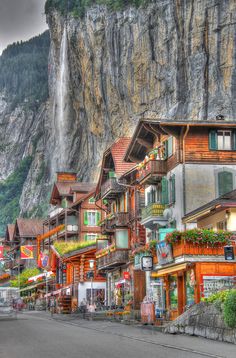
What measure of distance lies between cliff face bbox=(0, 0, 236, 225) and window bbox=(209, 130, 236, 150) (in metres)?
34.6

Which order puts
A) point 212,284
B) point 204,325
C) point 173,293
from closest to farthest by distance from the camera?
1. point 204,325
2. point 212,284
3. point 173,293

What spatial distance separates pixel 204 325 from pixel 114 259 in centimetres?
3010

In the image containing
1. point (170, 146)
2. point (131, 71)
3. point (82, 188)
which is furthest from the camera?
point (131, 71)

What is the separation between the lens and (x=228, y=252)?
1151 inches

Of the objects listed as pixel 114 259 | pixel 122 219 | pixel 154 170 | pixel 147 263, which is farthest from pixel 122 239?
pixel 147 263

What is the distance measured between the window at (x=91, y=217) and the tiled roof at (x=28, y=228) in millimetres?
31885

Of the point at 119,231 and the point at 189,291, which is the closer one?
the point at 189,291

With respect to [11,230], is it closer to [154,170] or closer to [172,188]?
[154,170]

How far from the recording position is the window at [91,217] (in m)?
81.8

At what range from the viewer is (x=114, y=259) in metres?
55.7

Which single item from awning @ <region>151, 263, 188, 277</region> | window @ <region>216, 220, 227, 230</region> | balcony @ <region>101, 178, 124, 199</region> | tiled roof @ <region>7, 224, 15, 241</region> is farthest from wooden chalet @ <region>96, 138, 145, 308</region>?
tiled roof @ <region>7, 224, 15, 241</region>

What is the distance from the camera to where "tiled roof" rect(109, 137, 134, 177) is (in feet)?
192

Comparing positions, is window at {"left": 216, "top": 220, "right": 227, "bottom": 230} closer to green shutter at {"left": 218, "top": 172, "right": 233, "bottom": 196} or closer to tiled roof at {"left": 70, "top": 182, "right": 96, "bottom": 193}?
green shutter at {"left": 218, "top": 172, "right": 233, "bottom": 196}

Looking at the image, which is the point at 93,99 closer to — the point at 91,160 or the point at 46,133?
the point at 91,160
